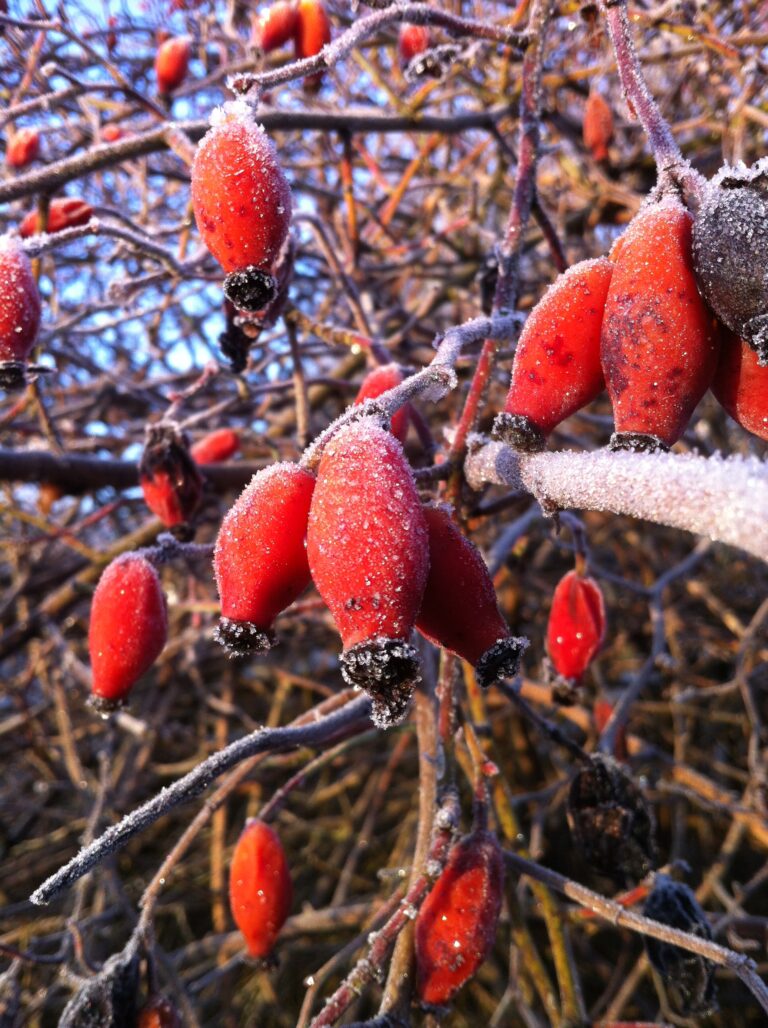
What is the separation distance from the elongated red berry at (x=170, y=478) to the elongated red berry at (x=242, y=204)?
0.57 meters

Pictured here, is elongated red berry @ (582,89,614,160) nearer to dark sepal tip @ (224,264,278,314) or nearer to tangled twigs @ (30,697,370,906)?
dark sepal tip @ (224,264,278,314)

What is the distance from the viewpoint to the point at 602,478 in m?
0.52

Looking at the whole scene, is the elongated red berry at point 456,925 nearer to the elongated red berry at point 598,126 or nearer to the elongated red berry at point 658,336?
the elongated red berry at point 658,336

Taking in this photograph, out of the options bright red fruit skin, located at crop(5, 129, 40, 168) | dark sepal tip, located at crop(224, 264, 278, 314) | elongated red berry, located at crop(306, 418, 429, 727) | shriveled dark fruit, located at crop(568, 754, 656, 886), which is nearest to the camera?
elongated red berry, located at crop(306, 418, 429, 727)

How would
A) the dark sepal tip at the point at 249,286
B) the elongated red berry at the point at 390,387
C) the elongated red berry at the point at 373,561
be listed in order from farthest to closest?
1. the elongated red berry at the point at 390,387
2. the dark sepal tip at the point at 249,286
3. the elongated red berry at the point at 373,561

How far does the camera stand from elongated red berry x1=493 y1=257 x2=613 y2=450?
647mm

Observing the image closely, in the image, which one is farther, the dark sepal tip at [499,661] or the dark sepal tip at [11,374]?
the dark sepal tip at [11,374]

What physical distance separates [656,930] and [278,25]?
1789 mm

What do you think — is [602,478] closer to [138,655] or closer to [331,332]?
[138,655]

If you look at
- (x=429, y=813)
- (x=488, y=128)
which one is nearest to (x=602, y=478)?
(x=429, y=813)

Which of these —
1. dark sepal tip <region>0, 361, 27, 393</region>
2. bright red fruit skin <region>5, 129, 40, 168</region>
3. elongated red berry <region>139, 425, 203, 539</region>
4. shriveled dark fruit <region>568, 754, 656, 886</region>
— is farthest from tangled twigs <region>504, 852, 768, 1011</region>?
bright red fruit skin <region>5, 129, 40, 168</region>

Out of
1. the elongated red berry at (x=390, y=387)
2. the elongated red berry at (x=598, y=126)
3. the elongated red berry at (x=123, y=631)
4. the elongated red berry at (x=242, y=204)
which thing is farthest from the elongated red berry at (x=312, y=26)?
the elongated red berry at (x=123, y=631)

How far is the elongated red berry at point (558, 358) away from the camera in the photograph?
25.5 inches

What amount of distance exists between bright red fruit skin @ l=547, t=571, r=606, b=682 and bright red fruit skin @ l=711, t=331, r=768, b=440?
0.61 meters
